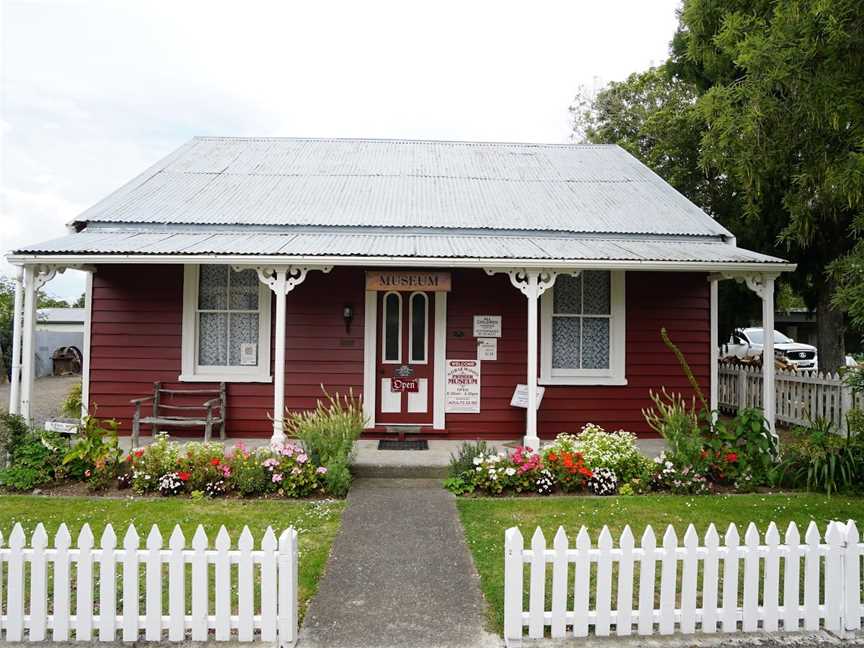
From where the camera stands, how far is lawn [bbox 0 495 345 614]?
5.26m

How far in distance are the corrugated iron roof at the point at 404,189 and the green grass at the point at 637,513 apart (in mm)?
4434

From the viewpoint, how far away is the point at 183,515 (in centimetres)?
569

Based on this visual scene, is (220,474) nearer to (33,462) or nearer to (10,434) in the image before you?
(33,462)

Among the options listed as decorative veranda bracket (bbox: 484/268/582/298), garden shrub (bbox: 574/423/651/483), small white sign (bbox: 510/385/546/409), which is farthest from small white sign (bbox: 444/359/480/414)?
garden shrub (bbox: 574/423/651/483)

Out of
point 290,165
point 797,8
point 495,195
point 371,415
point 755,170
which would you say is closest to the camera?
point 797,8

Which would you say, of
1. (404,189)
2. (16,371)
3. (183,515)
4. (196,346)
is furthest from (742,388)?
(16,371)

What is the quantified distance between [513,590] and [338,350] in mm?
5941

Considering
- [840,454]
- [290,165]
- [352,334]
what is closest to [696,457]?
[840,454]

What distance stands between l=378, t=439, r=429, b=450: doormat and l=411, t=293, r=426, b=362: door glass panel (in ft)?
4.10

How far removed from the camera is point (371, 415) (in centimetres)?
887

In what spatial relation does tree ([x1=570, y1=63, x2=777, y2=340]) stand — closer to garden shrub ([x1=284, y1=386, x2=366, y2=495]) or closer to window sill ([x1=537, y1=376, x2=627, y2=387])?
window sill ([x1=537, y1=376, x2=627, y2=387])

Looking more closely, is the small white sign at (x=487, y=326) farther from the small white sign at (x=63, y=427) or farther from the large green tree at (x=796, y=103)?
the small white sign at (x=63, y=427)

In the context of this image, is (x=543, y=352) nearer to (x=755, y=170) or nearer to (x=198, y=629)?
(x=755, y=170)

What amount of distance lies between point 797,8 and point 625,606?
18.5 feet
